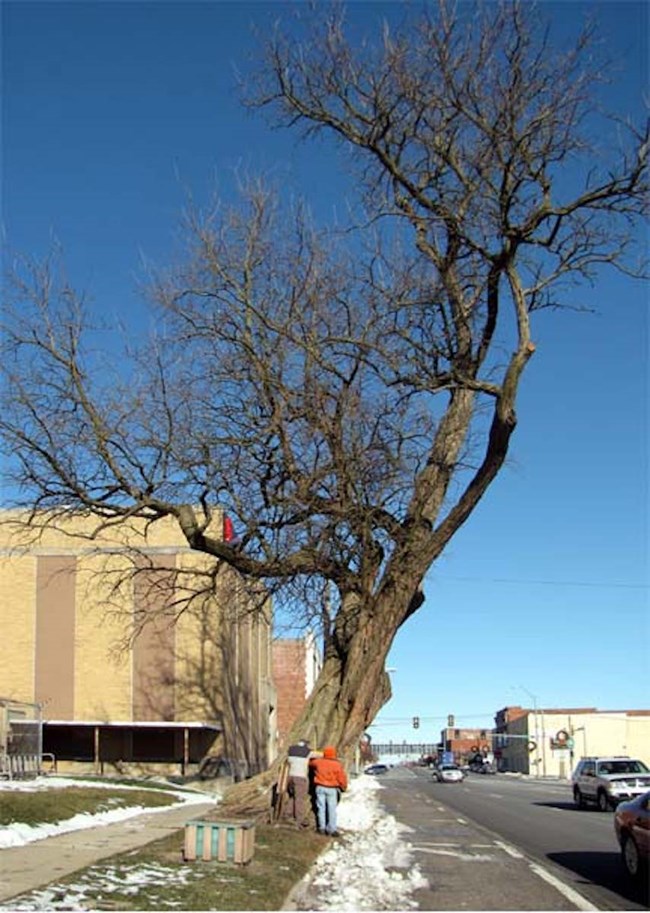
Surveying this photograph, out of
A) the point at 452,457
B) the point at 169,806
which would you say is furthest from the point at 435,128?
the point at 169,806

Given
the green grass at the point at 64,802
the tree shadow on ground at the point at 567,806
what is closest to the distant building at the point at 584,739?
the tree shadow on ground at the point at 567,806

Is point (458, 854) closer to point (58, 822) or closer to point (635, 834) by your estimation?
point (635, 834)

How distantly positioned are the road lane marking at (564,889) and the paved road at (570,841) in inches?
4.2

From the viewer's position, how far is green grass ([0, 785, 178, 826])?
55.7 feet

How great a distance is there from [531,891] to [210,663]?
27131 millimetres

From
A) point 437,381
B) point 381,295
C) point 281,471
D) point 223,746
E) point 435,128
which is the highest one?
point 435,128

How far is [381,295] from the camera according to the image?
1941 cm

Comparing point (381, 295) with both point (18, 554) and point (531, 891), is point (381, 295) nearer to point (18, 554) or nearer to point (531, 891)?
point (531, 891)

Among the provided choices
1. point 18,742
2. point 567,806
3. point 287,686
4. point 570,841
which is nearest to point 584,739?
point 287,686

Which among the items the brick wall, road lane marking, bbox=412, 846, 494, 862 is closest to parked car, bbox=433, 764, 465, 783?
the brick wall

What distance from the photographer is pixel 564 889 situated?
42.2ft

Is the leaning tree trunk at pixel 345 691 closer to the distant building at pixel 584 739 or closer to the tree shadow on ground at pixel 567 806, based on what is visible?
the tree shadow on ground at pixel 567 806

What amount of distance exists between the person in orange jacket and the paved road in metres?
3.25

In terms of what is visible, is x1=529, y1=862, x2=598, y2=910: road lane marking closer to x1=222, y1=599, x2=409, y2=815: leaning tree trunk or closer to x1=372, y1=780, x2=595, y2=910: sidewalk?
x1=372, y1=780, x2=595, y2=910: sidewalk
